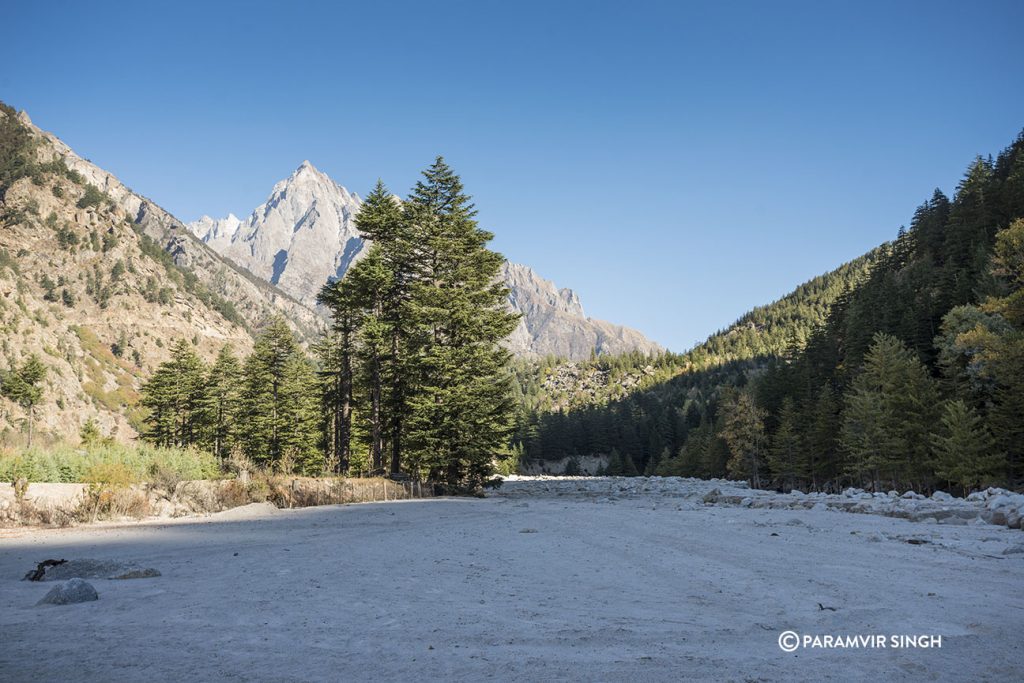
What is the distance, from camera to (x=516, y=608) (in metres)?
6.72

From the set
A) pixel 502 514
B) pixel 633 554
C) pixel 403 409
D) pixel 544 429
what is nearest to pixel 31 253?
pixel 544 429

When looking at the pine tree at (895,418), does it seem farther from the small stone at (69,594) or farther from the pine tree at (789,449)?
the small stone at (69,594)

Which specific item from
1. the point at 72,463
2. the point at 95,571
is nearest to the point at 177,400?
the point at 72,463

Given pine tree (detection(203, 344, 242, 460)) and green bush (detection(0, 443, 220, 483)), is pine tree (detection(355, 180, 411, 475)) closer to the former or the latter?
green bush (detection(0, 443, 220, 483))

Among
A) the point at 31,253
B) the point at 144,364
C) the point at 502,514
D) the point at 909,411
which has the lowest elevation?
the point at 502,514

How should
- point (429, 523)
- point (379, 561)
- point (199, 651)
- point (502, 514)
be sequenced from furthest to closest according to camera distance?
point (502, 514), point (429, 523), point (379, 561), point (199, 651)

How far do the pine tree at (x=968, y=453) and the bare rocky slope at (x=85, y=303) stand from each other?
94.8m

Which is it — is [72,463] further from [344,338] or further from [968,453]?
[968,453]

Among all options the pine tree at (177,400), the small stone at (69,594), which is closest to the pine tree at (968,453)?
the small stone at (69,594)

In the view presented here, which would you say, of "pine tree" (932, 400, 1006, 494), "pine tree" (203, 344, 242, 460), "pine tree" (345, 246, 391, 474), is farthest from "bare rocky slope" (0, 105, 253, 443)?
"pine tree" (932, 400, 1006, 494)

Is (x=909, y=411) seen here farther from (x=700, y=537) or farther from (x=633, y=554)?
(x=633, y=554)

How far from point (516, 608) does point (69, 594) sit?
16.9ft

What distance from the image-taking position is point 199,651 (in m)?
4.93

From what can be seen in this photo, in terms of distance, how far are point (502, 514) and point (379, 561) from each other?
9.79 metres
